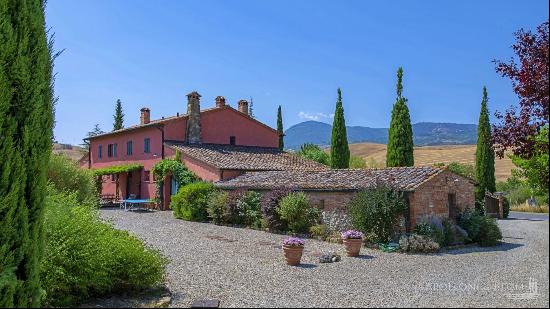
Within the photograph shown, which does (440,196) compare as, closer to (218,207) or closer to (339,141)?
(218,207)

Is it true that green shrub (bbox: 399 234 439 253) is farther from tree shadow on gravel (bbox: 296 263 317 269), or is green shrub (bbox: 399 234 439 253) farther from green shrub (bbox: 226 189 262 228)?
green shrub (bbox: 226 189 262 228)

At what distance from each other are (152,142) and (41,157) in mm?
25911

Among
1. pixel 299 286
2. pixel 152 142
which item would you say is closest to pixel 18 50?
pixel 299 286

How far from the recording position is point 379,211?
15102 mm

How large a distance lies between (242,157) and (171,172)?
4.54 m

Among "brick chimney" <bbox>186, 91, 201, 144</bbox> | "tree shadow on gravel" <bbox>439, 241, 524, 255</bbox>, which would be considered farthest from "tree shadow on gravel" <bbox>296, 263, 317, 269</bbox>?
"brick chimney" <bbox>186, 91, 201, 144</bbox>

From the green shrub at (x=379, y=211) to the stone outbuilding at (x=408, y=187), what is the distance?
398 mm

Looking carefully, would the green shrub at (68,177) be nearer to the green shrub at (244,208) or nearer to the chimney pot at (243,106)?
the green shrub at (244,208)

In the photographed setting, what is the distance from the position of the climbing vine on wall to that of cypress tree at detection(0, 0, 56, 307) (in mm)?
20880

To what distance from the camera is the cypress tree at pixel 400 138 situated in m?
29.3

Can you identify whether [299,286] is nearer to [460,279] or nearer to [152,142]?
[460,279]

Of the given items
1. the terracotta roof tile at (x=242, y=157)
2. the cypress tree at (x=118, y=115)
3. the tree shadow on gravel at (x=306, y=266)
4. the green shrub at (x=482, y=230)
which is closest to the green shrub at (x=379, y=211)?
the green shrub at (x=482, y=230)

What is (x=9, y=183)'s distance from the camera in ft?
18.3

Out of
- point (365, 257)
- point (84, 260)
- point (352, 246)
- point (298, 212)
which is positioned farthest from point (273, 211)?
point (84, 260)
